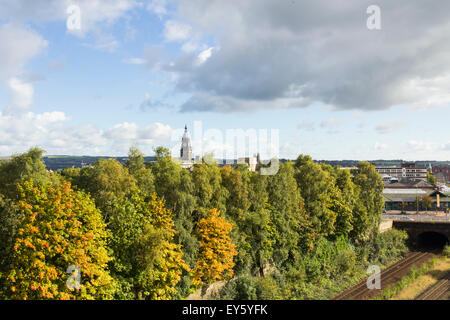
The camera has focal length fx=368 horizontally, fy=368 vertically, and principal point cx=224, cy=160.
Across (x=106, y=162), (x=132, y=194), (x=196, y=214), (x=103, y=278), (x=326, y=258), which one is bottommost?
(x=326, y=258)

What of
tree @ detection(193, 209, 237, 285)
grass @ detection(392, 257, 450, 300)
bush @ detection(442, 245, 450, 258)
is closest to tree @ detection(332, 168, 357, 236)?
grass @ detection(392, 257, 450, 300)

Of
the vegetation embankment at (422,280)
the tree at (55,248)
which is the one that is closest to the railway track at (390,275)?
the vegetation embankment at (422,280)

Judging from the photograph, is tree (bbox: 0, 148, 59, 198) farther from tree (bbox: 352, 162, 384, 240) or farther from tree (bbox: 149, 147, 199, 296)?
tree (bbox: 352, 162, 384, 240)

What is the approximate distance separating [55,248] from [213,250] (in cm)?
1787

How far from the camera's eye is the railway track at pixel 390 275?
47.2m

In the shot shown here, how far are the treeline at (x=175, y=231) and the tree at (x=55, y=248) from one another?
0.30 feet

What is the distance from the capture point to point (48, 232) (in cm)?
2627

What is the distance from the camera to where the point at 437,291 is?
48.4 m

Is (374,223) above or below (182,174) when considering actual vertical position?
below

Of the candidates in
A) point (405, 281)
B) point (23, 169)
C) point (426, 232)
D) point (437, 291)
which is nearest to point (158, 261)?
point (23, 169)

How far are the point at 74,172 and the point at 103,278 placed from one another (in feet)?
54.0

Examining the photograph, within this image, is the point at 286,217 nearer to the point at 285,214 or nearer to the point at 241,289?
the point at 285,214
